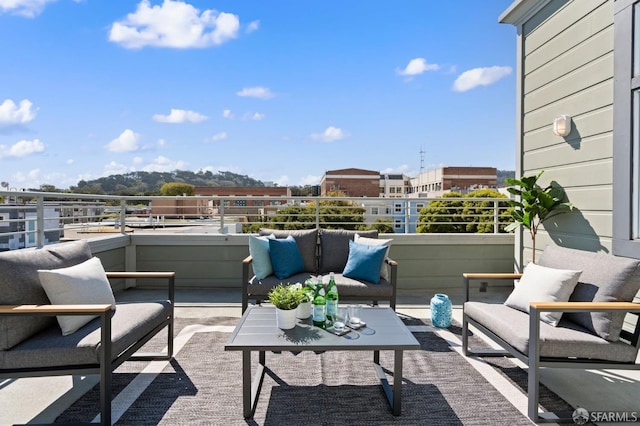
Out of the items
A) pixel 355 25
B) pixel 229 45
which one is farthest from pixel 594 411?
pixel 229 45

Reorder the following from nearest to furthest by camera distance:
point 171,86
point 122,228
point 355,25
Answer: point 122,228 < point 355,25 < point 171,86

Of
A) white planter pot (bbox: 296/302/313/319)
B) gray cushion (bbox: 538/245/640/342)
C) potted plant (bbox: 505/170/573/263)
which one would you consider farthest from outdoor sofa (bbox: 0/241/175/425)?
potted plant (bbox: 505/170/573/263)

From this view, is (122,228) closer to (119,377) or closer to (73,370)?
(119,377)

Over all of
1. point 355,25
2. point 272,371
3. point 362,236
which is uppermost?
point 355,25

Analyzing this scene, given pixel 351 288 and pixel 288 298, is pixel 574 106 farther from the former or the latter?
pixel 288 298

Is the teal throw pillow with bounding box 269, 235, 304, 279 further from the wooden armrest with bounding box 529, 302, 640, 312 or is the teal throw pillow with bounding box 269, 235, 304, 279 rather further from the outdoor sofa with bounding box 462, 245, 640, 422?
the wooden armrest with bounding box 529, 302, 640, 312

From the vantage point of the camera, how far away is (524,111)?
4.29 m

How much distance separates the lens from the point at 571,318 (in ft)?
7.82

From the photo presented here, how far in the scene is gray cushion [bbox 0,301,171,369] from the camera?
1.86m

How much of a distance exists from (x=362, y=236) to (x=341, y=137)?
2783cm

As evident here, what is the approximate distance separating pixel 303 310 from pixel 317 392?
54 cm

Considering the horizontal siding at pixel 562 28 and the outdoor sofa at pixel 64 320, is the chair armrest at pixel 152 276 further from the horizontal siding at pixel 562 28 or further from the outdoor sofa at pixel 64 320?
the horizontal siding at pixel 562 28

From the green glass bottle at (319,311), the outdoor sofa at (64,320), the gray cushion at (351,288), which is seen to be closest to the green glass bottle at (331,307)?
the green glass bottle at (319,311)

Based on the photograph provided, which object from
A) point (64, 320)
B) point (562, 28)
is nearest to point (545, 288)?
point (562, 28)
